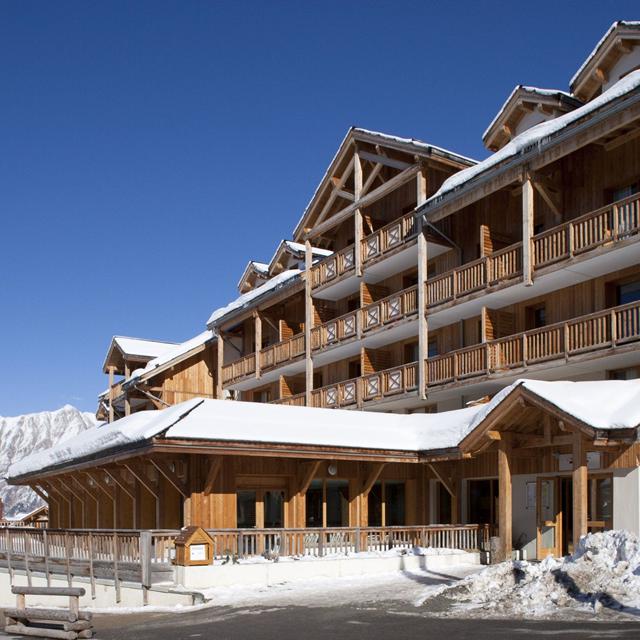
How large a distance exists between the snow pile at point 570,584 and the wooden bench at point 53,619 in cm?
640

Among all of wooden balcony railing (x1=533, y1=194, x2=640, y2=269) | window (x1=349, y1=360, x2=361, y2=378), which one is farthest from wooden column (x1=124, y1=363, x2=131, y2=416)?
wooden balcony railing (x1=533, y1=194, x2=640, y2=269)

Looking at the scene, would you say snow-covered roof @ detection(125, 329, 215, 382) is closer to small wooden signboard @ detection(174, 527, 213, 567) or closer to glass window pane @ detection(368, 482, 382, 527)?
glass window pane @ detection(368, 482, 382, 527)

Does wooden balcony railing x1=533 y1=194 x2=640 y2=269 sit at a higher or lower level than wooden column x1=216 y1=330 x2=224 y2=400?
higher

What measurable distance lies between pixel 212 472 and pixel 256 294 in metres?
19.6

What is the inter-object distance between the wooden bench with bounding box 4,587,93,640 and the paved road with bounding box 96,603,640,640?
17.0 inches

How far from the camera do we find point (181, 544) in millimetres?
20891

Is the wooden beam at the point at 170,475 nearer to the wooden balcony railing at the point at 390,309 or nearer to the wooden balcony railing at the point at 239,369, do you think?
the wooden balcony railing at the point at 390,309

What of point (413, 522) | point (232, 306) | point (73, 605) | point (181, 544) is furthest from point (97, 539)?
point (232, 306)

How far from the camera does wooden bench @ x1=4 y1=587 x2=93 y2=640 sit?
15758mm

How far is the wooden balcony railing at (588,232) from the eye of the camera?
23922 mm

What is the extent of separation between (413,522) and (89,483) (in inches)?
450

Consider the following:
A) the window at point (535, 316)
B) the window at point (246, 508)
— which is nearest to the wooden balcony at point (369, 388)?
the window at point (535, 316)

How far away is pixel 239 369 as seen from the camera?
44688 millimetres

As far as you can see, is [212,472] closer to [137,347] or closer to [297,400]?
[297,400]
